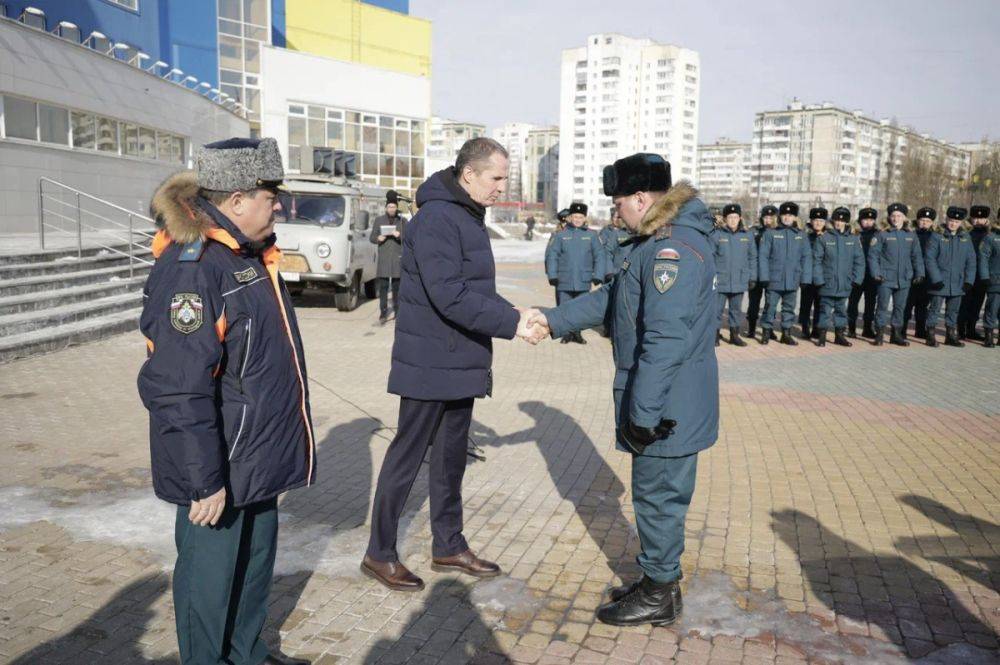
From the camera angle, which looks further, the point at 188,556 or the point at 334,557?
the point at 334,557

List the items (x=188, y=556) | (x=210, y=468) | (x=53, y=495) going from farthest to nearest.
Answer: (x=53, y=495), (x=188, y=556), (x=210, y=468)

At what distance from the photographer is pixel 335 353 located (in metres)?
11.0

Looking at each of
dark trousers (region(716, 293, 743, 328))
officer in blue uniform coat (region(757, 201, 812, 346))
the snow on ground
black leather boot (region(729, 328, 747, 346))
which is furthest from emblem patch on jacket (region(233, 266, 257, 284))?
the snow on ground

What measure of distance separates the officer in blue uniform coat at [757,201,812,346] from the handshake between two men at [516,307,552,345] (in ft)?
31.7

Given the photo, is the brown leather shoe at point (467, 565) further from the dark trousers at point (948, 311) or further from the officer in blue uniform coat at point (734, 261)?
the dark trousers at point (948, 311)

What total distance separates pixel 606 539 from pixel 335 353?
7047 millimetres

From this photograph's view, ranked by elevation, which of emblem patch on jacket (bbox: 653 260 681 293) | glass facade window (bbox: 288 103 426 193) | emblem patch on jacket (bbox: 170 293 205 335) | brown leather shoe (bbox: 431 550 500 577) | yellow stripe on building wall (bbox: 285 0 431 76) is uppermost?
yellow stripe on building wall (bbox: 285 0 431 76)

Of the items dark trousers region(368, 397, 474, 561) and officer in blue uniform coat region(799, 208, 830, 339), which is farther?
officer in blue uniform coat region(799, 208, 830, 339)

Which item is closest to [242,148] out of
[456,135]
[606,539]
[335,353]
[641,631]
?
[641,631]

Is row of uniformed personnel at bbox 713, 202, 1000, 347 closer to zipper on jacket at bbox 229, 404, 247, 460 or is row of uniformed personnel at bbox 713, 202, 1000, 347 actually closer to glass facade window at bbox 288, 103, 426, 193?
zipper on jacket at bbox 229, 404, 247, 460

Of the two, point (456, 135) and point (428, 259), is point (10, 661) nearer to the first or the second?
point (428, 259)

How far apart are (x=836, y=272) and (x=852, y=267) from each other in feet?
A: 1.50

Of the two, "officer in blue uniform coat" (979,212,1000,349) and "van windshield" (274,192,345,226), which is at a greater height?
"van windshield" (274,192,345,226)

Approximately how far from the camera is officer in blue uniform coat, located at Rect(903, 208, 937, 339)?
13211mm
